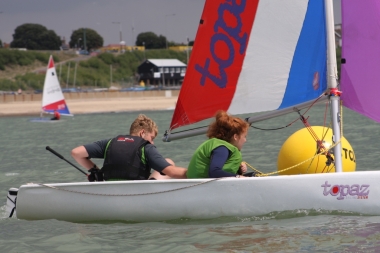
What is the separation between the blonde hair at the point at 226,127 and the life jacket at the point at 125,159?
1.96ft

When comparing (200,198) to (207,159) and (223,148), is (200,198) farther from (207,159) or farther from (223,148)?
(223,148)

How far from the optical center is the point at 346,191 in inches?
225

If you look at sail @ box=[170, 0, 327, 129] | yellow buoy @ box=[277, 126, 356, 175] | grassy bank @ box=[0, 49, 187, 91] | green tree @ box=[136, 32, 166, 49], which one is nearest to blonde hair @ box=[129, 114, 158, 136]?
sail @ box=[170, 0, 327, 129]

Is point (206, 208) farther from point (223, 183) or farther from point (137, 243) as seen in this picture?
point (137, 243)

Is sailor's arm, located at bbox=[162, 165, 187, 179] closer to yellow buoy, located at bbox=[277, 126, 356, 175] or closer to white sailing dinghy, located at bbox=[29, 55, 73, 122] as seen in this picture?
yellow buoy, located at bbox=[277, 126, 356, 175]

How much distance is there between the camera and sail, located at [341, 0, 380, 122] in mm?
6289

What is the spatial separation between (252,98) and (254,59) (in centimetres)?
34

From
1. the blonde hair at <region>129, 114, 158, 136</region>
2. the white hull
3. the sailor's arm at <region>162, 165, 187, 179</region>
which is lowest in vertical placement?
the white hull

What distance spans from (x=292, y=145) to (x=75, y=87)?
71119mm

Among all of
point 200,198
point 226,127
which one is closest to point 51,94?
point 200,198

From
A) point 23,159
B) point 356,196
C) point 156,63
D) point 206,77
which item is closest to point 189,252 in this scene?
point 356,196

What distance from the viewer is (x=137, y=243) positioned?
17.8 feet

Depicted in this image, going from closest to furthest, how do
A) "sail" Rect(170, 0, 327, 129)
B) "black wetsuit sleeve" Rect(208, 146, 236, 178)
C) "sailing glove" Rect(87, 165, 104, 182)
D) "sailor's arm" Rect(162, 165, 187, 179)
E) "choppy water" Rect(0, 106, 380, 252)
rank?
1. "choppy water" Rect(0, 106, 380, 252)
2. "black wetsuit sleeve" Rect(208, 146, 236, 178)
3. "sailor's arm" Rect(162, 165, 187, 179)
4. "sailing glove" Rect(87, 165, 104, 182)
5. "sail" Rect(170, 0, 327, 129)

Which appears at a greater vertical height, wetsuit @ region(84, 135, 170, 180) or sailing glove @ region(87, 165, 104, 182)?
wetsuit @ region(84, 135, 170, 180)
